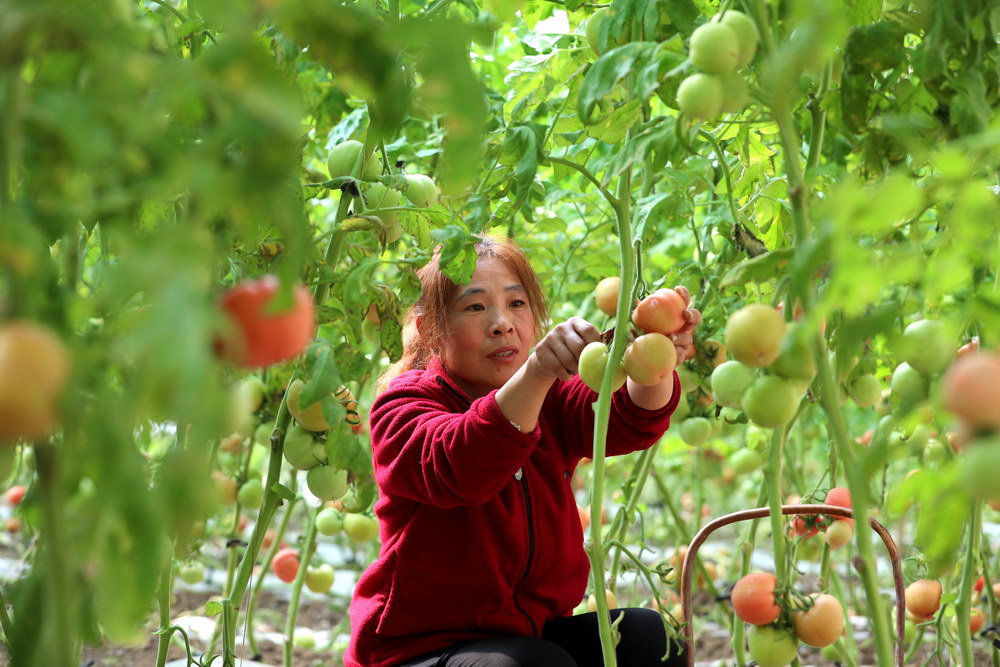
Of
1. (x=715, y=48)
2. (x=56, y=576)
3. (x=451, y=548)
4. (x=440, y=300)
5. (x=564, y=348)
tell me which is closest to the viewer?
(x=56, y=576)

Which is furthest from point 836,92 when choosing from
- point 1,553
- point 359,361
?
point 1,553

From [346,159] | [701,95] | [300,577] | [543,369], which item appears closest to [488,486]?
[543,369]

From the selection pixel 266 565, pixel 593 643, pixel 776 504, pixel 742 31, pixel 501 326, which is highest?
pixel 742 31

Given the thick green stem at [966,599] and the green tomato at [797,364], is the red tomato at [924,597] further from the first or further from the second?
the green tomato at [797,364]

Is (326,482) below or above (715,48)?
below

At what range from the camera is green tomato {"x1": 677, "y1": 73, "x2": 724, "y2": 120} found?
0.74 metres

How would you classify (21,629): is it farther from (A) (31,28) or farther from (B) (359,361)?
(B) (359,361)

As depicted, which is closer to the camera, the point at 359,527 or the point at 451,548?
the point at 451,548

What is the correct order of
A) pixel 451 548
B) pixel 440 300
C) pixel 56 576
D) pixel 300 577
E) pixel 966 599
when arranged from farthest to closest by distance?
pixel 300 577 < pixel 440 300 < pixel 451 548 < pixel 966 599 < pixel 56 576

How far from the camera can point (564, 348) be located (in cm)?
112

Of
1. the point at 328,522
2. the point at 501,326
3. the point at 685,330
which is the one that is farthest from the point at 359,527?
the point at 685,330

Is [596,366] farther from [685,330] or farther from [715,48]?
[715,48]

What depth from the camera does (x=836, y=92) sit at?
916 millimetres

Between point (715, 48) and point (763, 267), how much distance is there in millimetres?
173
